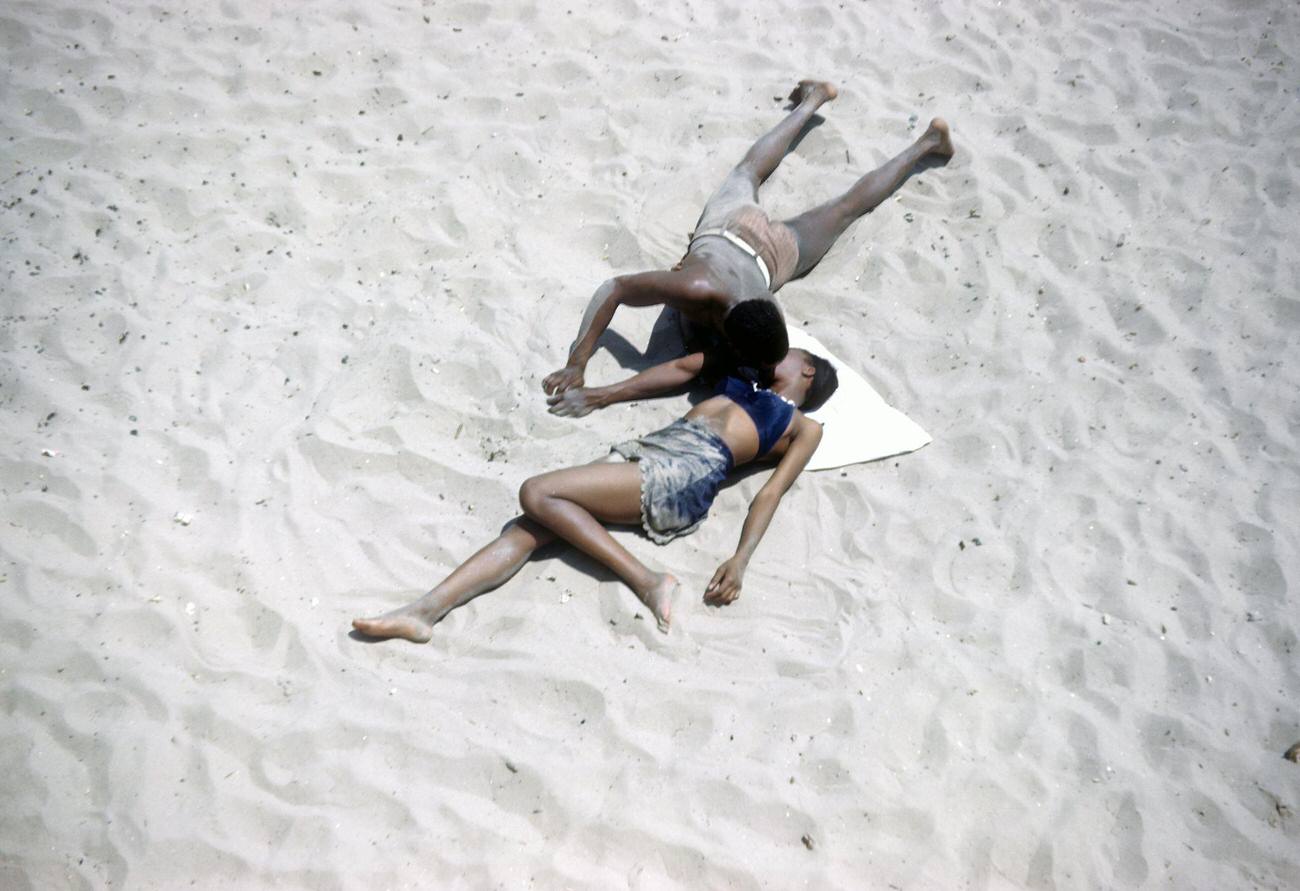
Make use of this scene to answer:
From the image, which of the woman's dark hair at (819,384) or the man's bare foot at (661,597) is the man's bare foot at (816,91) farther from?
the man's bare foot at (661,597)

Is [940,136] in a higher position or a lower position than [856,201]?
higher

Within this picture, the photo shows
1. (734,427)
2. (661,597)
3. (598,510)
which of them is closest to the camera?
(661,597)

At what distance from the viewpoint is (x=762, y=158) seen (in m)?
4.67

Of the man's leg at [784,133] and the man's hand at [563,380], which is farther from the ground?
the man's leg at [784,133]

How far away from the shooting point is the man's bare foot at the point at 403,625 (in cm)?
307

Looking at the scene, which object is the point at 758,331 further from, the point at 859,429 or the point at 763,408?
the point at 859,429

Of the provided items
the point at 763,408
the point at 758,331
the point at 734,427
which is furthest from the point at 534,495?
the point at 758,331

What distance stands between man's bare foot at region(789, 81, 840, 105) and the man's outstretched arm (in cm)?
169

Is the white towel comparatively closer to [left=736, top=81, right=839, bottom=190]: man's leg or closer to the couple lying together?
the couple lying together

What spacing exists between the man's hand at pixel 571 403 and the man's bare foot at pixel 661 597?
88 cm

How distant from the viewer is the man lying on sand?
12.1ft

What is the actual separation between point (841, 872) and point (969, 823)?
436 millimetres

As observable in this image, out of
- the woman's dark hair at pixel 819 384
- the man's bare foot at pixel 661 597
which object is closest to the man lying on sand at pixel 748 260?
the woman's dark hair at pixel 819 384

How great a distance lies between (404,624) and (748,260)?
214cm
